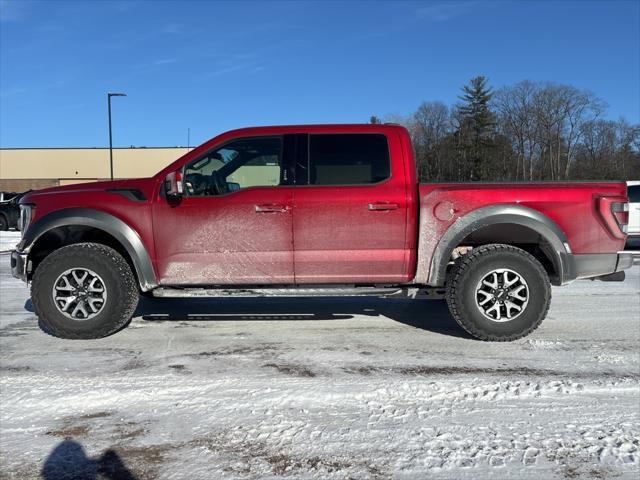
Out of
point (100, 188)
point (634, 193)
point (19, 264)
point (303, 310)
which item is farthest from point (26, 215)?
point (634, 193)

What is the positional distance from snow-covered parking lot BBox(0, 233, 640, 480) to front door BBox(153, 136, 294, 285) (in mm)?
619

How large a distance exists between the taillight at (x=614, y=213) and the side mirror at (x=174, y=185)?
3745 millimetres

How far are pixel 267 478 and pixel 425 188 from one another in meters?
2.96

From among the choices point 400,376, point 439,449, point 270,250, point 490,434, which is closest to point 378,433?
point 439,449

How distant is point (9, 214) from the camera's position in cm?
2394

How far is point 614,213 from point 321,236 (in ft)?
8.62

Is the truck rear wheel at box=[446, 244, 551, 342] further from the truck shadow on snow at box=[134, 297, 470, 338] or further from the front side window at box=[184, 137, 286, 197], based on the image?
the front side window at box=[184, 137, 286, 197]

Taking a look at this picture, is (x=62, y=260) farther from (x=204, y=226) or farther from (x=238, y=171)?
(x=238, y=171)

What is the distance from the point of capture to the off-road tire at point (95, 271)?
4.61 metres

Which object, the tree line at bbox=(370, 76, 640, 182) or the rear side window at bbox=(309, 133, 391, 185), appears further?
the tree line at bbox=(370, 76, 640, 182)

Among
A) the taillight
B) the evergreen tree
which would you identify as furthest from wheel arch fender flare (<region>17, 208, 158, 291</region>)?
the evergreen tree

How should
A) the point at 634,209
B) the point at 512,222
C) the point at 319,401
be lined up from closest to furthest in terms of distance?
the point at 319,401 < the point at 512,222 < the point at 634,209

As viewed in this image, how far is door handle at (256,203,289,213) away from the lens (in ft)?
15.2

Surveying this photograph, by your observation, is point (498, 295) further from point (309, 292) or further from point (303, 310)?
point (303, 310)
